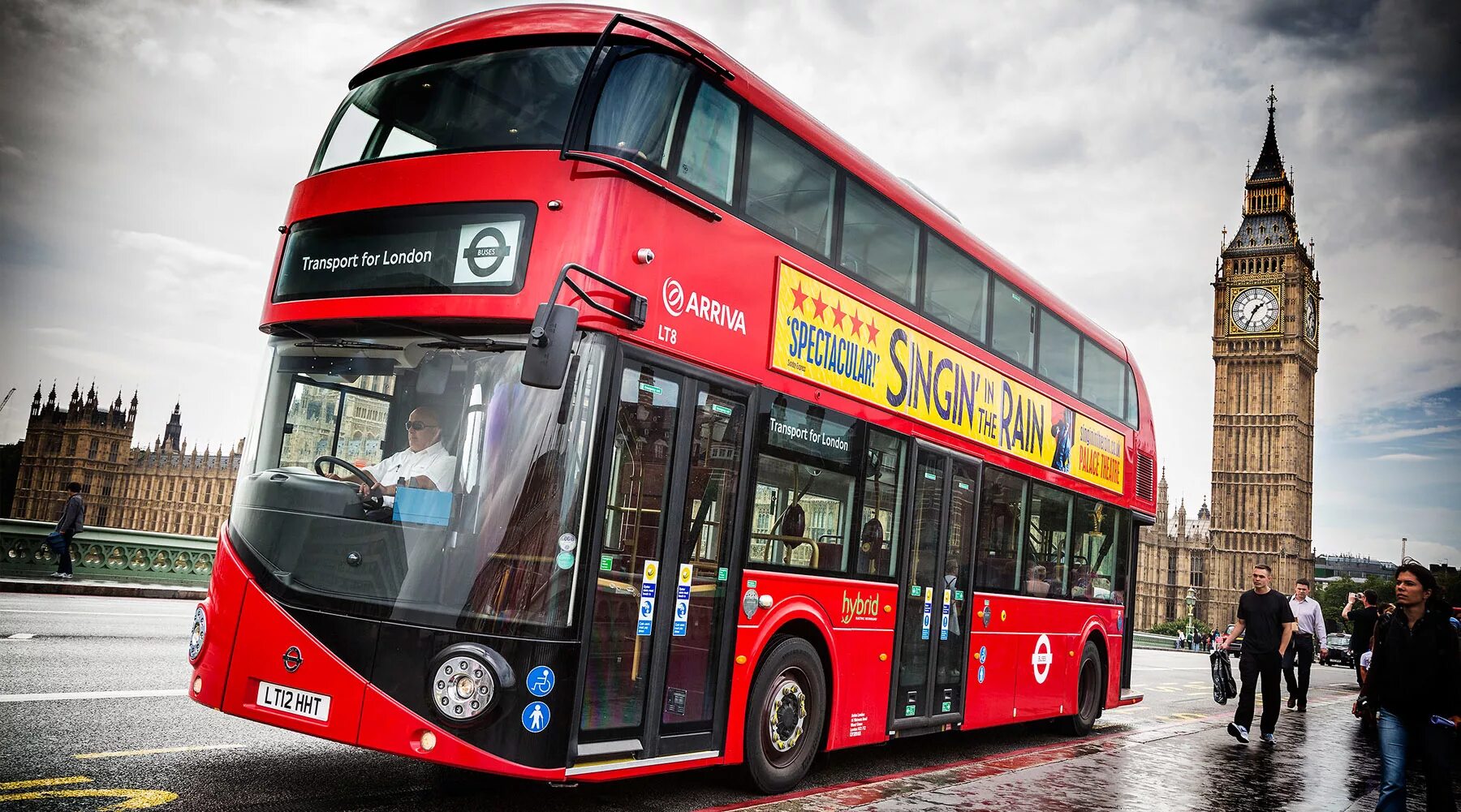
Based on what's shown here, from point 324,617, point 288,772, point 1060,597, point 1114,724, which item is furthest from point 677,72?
point 1114,724

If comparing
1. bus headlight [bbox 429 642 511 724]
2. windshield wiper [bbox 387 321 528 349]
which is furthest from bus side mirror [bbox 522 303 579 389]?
bus headlight [bbox 429 642 511 724]

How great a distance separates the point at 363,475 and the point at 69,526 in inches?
500

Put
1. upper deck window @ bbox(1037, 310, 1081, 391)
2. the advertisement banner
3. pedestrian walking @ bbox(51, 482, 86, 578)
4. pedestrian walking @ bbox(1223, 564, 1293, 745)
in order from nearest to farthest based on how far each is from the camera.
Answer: the advertisement banner
upper deck window @ bbox(1037, 310, 1081, 391)
pedestrian walking @ bbox(1223, 564, 1293, 745)
pedestrian walking @ bbox(51, 482, 86, 578)

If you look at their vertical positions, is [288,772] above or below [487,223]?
below

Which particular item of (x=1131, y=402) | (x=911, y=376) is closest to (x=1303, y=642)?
(x=1131, y=402)

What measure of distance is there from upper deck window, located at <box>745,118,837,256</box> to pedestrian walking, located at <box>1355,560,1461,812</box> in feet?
13.1

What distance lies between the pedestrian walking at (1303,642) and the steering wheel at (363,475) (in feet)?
45.4

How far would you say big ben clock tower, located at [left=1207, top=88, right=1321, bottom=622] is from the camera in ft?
316

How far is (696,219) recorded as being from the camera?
5746 mm

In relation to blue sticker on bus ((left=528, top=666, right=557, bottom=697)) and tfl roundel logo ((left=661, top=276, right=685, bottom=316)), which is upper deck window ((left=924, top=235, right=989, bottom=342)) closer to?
tfl roundel logo ((left=661, top=276, right=685, bottom=316))

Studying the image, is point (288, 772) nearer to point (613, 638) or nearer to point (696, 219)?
point (613, 638)

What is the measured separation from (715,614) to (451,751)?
169 centimetres

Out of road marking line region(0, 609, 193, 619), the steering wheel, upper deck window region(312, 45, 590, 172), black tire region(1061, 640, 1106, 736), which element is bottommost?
road marking line region(0, 609, 193, 619)

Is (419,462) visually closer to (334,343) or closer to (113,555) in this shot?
(334,343)
